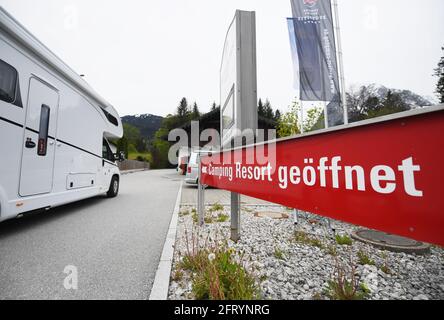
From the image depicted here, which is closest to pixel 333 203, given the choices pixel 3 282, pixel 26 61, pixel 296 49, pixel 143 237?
pixel 3 282

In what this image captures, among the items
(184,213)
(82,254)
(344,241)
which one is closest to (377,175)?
(344,241)

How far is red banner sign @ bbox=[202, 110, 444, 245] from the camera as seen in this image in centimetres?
74

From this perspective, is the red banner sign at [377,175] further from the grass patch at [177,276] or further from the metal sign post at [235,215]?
the metal sign post at [235,215]

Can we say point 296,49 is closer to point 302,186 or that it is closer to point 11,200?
point 302,186

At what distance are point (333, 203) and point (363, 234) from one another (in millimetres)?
3733

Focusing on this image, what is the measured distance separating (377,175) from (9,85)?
4.88 m

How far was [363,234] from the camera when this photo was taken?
400 cm

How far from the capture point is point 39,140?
403cm

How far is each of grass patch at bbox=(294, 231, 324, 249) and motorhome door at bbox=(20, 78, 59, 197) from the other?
188 inches

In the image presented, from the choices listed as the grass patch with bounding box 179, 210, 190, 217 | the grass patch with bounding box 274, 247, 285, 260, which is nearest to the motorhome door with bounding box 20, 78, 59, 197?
the grass patch with bounding box 179, 210, 190, 217

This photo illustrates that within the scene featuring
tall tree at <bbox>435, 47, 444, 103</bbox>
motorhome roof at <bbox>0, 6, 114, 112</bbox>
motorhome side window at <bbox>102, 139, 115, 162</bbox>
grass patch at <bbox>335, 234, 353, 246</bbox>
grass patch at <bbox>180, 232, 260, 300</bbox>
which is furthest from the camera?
tall tree at <bbox>435, 47, 444, 103</bbox>

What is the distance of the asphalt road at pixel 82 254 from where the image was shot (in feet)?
7.02

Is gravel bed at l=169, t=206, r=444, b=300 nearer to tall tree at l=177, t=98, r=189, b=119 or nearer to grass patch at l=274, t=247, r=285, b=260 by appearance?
grass patch at l=274, t=247, r=285, b=260

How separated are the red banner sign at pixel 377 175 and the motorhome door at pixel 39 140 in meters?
4.41
